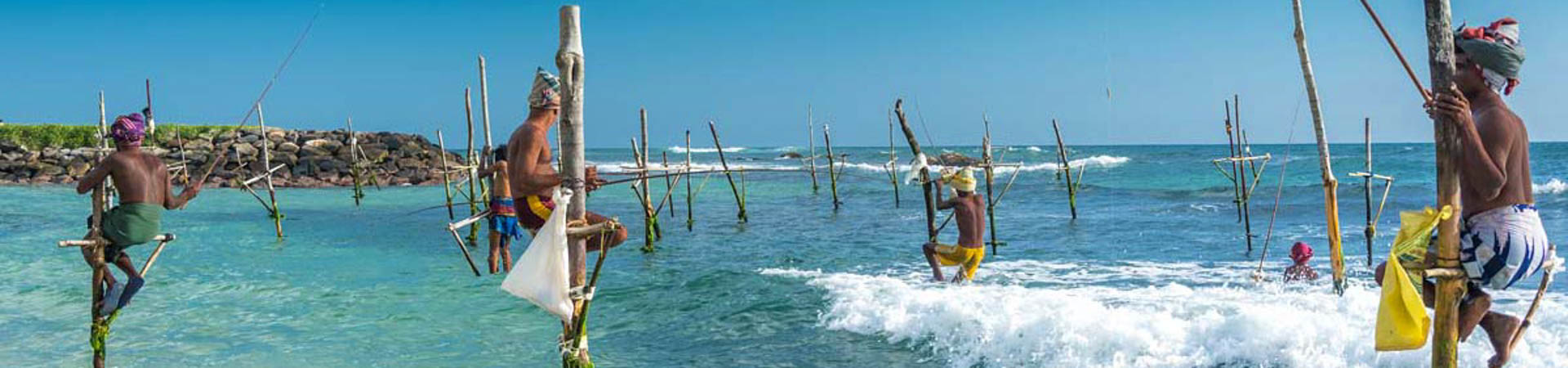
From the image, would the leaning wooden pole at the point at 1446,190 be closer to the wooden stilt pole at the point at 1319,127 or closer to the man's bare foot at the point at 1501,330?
the man's bare foot at the point at 1501,330

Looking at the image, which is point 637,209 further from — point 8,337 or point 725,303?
point 8,337

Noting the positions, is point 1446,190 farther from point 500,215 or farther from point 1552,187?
point 1552,187

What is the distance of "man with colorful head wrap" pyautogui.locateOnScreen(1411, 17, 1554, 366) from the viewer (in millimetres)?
4355

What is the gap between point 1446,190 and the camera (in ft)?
13.9

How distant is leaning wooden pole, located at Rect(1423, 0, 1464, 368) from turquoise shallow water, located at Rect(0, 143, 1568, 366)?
311 cm

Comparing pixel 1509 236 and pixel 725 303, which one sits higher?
pixel 1509 236

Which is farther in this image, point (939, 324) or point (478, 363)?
point (939, 324)

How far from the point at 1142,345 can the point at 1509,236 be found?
394 centimetres

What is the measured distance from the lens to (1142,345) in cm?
829

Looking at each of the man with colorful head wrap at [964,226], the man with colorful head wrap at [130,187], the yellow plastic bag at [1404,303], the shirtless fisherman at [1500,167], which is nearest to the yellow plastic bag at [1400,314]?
the yellow plastic bag at [1404,303]

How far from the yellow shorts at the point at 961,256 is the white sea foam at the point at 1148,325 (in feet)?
0.82

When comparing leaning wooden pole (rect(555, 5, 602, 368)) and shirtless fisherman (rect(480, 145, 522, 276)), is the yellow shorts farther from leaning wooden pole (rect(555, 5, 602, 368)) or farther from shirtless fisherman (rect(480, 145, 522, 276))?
leaning wooden pole (rect(555, 5, 602, 368))

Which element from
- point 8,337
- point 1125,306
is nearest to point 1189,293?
point 1125,306

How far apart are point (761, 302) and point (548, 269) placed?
625 cm
